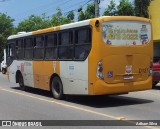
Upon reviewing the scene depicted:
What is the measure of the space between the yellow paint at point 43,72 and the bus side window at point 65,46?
1.57 feet

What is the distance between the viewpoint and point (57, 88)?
15711 millimetres

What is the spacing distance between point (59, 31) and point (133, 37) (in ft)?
9.51

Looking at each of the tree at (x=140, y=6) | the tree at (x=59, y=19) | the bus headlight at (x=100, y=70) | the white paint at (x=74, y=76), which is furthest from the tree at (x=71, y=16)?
the bus headlight at (x=100, y=70)

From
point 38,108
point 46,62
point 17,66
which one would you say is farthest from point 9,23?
point 38,108

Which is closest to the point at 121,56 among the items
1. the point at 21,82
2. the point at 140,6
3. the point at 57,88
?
the point at 57,88

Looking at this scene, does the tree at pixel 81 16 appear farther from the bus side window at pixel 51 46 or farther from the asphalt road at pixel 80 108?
the asphalt road at pixel 80 108

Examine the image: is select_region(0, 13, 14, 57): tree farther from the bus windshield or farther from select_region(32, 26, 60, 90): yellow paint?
the bus windshield

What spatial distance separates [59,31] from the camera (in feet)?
50.1

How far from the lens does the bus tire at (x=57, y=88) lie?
15274 millimetres

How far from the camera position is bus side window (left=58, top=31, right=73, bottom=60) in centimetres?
1456

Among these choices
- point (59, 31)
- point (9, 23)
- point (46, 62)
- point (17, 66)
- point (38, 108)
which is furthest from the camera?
point (9, 23)

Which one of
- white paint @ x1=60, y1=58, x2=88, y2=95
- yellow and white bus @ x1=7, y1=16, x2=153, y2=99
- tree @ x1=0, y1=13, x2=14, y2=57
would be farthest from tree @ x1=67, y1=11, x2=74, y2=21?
white paint @ x1=60, y1=58, x2=88, y2=95

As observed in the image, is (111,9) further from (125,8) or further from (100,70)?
(100,70)

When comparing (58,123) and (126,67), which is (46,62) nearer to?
(126,67)
